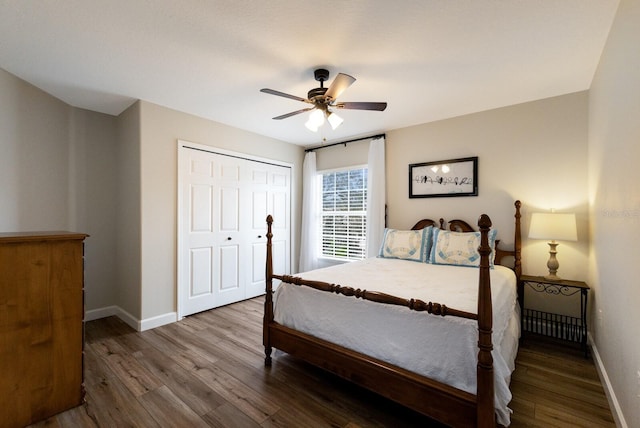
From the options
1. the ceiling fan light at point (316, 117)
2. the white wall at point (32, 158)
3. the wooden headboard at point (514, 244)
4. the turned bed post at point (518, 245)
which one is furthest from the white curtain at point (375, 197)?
the white wall at point (32, 158)

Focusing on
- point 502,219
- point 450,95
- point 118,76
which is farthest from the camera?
point 502,219

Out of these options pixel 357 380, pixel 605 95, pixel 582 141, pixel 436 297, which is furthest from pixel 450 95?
pixel 357 380

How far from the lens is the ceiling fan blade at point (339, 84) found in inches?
77.9

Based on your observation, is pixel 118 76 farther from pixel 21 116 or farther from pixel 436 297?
pixel 436 297

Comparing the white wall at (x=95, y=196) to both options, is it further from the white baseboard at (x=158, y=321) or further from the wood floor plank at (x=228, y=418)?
the wood floor plank at (x=228, y=418)

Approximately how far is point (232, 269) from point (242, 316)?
721mm

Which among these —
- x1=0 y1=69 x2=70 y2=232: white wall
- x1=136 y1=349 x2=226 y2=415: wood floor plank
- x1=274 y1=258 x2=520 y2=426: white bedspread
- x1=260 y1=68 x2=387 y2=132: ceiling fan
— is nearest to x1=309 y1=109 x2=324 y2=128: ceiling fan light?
x1=260 y1=68 x2=387 y2=132: ceiling fan

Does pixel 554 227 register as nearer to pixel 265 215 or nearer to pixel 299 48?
pixel 299 48

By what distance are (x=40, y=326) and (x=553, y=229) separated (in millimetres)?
4046

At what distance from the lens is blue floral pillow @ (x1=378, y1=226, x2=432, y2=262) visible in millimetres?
3262

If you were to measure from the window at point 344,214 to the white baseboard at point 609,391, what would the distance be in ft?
8.49

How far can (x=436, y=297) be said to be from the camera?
1859mm

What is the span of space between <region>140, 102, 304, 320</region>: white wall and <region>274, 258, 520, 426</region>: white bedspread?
5.37 ft

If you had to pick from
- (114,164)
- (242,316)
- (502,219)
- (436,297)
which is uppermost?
(114,164)
